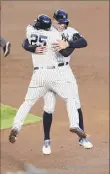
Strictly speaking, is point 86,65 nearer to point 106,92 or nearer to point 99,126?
point 106,92

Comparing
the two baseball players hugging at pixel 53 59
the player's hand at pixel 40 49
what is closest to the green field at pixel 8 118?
the two baseball players hugging at pixel 53 59

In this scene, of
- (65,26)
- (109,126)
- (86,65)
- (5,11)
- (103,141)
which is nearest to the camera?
(65,26)

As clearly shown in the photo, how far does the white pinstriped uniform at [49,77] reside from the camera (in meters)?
9.32

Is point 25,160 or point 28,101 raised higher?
point 28,101

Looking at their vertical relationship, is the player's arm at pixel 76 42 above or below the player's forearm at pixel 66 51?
above

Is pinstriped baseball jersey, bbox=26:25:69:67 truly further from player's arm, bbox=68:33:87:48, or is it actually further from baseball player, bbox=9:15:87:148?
player's arm, bbox=68:33:87:48

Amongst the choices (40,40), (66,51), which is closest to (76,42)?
(66,51)

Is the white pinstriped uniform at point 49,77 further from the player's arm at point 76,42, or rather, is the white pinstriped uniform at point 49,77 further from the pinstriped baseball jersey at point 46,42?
the player's arm at point 76,42

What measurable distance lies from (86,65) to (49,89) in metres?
9.65

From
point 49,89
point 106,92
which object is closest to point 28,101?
point 49,89

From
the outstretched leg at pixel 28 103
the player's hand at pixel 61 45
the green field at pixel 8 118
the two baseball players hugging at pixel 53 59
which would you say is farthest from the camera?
the green field at pixel 8 118

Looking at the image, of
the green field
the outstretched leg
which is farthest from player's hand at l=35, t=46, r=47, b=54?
the green field

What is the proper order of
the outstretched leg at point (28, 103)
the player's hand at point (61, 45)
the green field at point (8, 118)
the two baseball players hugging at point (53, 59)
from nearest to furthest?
the player's hand at point (61, 45) < the two baseball players hugging at point (53, 59) < the outstretched leg at point (28, 103) < the green field at point (8, 118)

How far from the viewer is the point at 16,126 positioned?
31.5 feet
